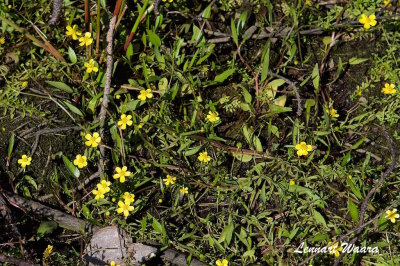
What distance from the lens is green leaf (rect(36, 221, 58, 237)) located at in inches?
120

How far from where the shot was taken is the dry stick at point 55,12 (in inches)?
125

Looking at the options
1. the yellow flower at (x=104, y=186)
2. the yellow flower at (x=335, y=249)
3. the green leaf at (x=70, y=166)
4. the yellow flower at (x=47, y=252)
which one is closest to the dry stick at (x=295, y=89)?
the yellow flower at (x=335, y=249)

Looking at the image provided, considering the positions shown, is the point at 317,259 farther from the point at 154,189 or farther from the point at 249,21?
the point at 249,21

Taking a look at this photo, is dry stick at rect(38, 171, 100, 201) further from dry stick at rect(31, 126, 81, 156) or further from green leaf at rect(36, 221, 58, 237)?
dry stick at rect(31, 126, 81, 156)

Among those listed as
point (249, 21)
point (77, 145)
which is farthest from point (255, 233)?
point (249, 21)

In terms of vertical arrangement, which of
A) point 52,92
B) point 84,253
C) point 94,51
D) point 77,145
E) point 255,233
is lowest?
point 84,253

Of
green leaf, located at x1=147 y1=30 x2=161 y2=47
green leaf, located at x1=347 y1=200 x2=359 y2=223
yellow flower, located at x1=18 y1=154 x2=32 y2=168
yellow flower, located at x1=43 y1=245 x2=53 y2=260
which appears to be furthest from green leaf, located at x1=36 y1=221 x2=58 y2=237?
green leaf, located at x1=347 y1=200 x2=359 y2=223

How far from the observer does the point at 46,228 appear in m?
3.05

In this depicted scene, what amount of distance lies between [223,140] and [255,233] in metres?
0.64

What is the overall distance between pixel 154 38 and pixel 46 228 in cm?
143

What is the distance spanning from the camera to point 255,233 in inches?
122

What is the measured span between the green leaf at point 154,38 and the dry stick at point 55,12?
0.62 m

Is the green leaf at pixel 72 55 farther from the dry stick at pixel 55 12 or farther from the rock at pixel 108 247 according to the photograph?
the rock at pixel 108 247

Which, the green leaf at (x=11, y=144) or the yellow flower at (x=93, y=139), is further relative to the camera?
the green leaf at (x=11, y=144)
